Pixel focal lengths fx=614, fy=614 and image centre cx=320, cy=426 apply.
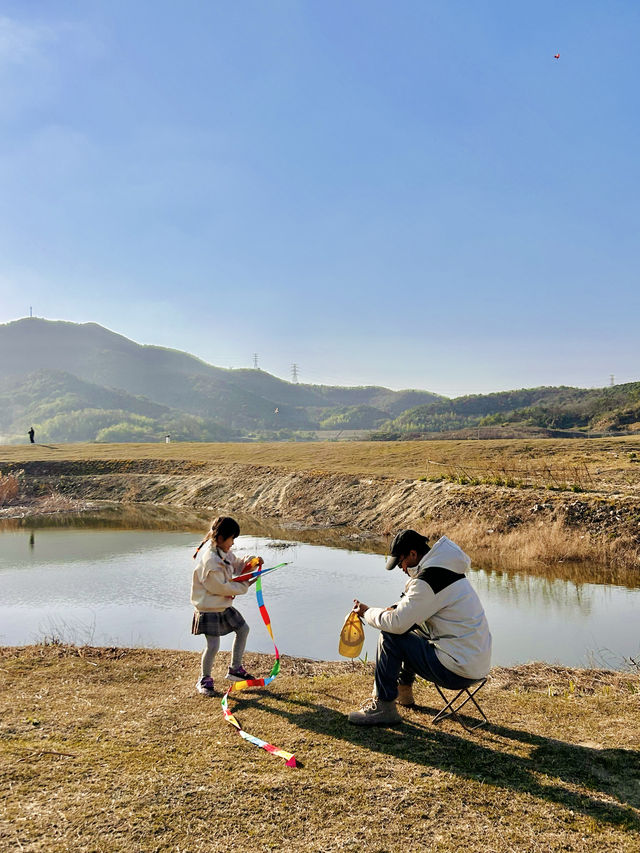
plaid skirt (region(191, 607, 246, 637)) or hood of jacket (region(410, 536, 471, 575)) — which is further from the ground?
hood of jacket (region(410, 536, 471, 575))

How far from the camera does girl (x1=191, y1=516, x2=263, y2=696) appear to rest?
25.6ft

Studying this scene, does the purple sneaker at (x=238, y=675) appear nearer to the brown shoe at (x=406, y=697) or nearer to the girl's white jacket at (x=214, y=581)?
the girl's white jacket at (x=214, y=581)

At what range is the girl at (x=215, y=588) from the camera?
25.6 feet

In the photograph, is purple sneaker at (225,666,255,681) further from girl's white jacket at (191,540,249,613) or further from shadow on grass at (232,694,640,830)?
shadow on grass at (232,694,640,830)

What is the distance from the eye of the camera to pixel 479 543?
2352cm

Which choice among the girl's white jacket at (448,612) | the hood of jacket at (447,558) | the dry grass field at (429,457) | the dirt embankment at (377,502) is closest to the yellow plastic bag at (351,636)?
the girl's white jacket at (448,612)

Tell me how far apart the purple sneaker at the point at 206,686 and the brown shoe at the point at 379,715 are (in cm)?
220

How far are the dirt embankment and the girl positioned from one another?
1531 cm

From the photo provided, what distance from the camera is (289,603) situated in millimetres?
15984

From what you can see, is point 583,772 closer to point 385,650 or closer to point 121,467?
point 385,650

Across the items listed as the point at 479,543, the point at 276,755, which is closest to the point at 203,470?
the point at 479,543

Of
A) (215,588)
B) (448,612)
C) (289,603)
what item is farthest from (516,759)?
(289,603)

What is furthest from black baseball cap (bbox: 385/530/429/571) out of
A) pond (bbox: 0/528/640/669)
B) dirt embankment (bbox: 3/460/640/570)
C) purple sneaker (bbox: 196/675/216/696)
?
dirt embankment (bbox: 3/460/640/570)

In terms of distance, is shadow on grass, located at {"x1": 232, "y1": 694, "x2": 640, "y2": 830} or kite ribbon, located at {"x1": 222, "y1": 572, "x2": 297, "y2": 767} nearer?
shadow on grass, located at {"x1": 232, "y1": 694, "x2": 640, "y2": 830}
